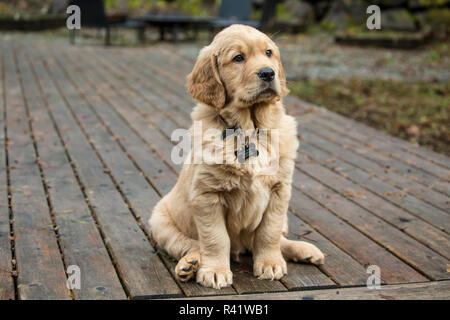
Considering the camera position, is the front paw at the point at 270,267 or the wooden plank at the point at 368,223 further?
the wooden plank at the point at 368,223

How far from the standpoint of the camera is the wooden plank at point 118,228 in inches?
114

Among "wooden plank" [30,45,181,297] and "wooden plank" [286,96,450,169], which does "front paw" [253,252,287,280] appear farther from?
"wooden plank" [286,96,450,169]

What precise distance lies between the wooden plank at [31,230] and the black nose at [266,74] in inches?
56.5

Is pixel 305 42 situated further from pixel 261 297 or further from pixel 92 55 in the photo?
pixel 261 297

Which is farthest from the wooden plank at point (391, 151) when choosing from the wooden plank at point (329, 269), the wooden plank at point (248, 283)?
the wooden plank at point (248, 283)

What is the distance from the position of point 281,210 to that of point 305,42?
11821 millimetres

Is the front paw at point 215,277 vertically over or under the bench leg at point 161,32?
under

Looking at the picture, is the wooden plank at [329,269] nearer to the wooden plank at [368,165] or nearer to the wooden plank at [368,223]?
the wooden plank at [368,223]

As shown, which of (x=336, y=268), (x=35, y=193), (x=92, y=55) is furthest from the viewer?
(x=92, y=55)

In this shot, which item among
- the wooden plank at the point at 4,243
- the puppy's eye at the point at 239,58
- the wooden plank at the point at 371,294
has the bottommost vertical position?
the wooden plank at the point at 371,294

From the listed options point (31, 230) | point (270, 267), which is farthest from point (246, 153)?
point (31, 230)

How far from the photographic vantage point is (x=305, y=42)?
14.2 meters

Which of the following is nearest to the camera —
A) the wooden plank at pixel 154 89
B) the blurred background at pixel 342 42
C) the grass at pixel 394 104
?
the grass at pixel 394 104
